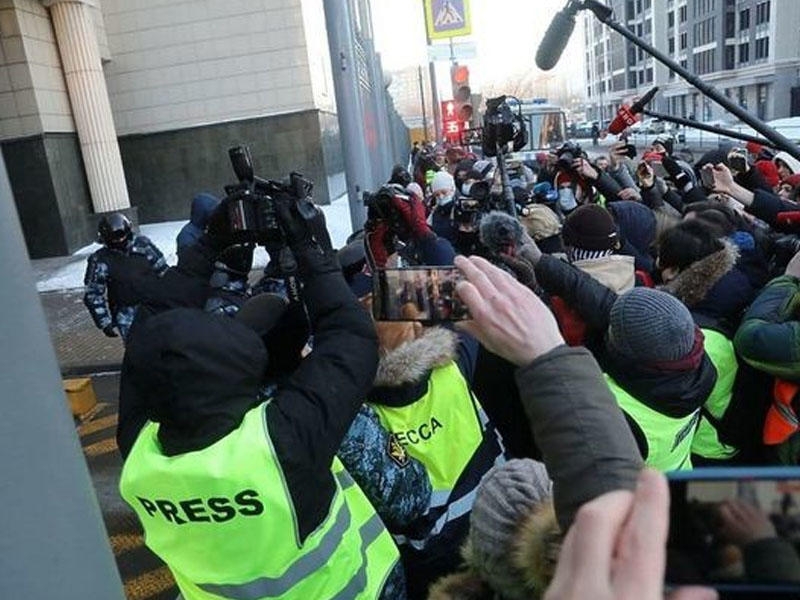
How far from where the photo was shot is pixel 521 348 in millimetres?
1098

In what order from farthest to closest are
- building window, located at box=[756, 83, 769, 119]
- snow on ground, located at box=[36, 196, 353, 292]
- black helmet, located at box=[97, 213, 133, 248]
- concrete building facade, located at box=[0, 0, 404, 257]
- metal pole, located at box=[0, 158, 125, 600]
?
1. building window, located at box=[756, 83, 769, 119]
2. concrete building facade, located at box=[0, 0, 404, 257]
3. snow on ground, located at box=[36, 196, 353, 292]
4. black helmet, located at box=[97, 213, 133, 248]
5. metal pole, located at box=[0, 158, 125, 600]

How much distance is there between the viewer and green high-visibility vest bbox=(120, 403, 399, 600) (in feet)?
4.41

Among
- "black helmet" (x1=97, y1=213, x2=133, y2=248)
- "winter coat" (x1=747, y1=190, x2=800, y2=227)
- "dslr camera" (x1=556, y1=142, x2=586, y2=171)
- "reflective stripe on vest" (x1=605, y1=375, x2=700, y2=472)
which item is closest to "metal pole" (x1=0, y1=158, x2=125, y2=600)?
"reflective stripe on vest" (x1=605, y1=375, x2=700, y2=472)

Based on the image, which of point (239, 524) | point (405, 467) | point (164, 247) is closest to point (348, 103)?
point (405, 467)

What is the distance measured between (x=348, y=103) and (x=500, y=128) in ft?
3.36

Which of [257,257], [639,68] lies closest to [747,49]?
[639,68]

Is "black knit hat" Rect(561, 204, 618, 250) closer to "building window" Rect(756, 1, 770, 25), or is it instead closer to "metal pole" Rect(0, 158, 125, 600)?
"metal pole" Rect(0, 158, 125, 600)

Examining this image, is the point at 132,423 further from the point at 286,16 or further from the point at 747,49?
the point at 747,49

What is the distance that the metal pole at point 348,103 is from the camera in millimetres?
4414

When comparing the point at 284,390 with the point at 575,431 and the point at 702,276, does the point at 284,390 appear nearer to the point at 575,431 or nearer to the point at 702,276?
the point at 575,431

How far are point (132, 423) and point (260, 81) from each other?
1374 cm

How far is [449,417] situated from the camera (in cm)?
192

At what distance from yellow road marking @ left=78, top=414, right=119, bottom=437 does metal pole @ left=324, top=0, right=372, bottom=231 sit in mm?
2493

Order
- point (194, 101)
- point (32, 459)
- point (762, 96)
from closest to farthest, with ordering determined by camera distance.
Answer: point (32, 459), point (194, 101), point (762, 96)
